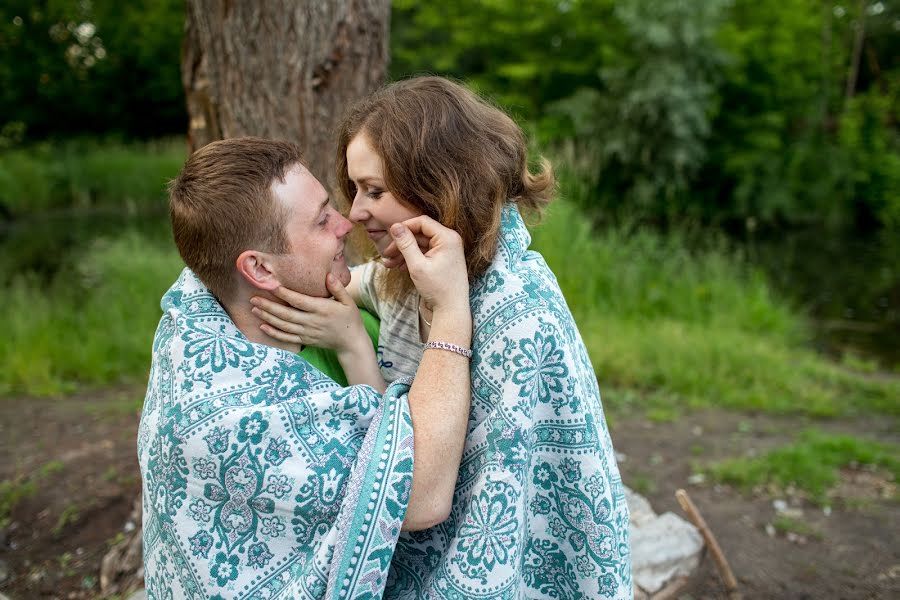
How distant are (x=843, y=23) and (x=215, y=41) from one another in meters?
24.2

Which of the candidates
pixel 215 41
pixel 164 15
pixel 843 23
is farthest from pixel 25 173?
pixel 843 23

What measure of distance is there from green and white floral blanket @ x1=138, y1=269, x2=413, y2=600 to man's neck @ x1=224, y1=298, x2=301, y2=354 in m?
0.11

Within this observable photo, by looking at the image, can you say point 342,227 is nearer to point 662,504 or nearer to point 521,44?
point 662,504

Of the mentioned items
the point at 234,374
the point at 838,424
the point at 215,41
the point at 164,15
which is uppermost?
the point at 164,15

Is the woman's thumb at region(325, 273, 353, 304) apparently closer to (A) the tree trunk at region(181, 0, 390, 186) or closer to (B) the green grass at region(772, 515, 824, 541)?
(A) the tree trunk at region(181, 0, 390, 186)

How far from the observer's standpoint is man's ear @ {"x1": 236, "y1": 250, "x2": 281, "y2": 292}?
6.02 feet

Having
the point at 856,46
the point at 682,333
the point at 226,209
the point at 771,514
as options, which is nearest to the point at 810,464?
the point at 771,514

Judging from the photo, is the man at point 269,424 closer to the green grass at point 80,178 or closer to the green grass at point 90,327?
the green grass at point 90,327

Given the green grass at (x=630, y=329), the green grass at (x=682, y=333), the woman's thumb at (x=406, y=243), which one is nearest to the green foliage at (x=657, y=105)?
the green grass at (x=630, y=329)

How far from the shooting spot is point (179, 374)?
1715mm

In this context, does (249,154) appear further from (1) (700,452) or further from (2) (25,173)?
(2) (25,173)

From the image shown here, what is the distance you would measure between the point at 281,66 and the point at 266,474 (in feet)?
6.62

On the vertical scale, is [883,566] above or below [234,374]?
below

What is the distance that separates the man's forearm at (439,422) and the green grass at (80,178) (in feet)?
53.5
